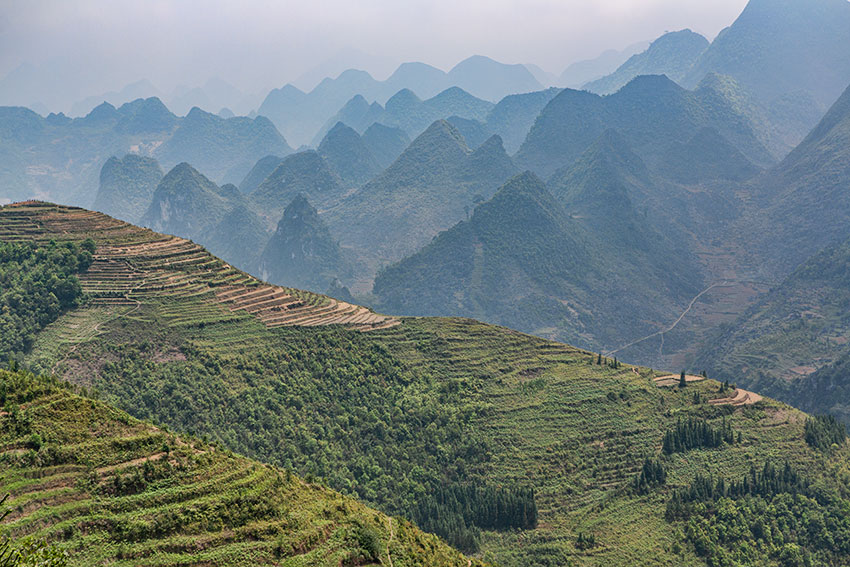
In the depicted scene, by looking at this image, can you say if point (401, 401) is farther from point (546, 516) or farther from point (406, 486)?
point (546, 516)

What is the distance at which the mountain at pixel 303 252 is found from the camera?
184500mm

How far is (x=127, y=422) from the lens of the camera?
31656mm

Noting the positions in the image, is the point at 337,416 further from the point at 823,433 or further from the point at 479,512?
the point at 823,433

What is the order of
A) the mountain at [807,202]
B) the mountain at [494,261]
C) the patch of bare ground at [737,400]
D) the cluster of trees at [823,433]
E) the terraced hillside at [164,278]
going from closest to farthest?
the cluster of trees at [823,433], the terraced hillside at [164,278], the patch of bare ground at [737,400], the mountain at [494,261], the mountain at [807,202]

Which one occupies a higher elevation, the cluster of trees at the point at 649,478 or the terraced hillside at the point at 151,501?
the cluster of trees at the point at 649,478

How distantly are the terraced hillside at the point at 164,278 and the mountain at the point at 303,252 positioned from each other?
379ft

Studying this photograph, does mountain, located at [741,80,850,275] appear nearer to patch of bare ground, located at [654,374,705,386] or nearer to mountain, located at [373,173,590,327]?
mountain, located at [373,173,590,327]

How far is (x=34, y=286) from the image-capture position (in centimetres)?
5678

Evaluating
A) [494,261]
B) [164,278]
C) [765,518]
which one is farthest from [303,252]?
[765,518]

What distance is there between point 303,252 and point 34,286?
425ft

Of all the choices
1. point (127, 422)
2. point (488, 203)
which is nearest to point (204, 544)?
point (127, 422)

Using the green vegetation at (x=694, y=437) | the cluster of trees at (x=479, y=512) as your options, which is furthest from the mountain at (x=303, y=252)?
the green vegetation at (x=694, y=437)

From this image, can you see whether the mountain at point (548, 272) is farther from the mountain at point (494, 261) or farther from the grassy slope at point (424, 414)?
the grassy slope at point (424, 414)

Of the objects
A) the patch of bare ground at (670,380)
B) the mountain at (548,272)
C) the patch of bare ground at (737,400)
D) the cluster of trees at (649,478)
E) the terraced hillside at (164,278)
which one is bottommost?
the cluster of trees at (649,478)
